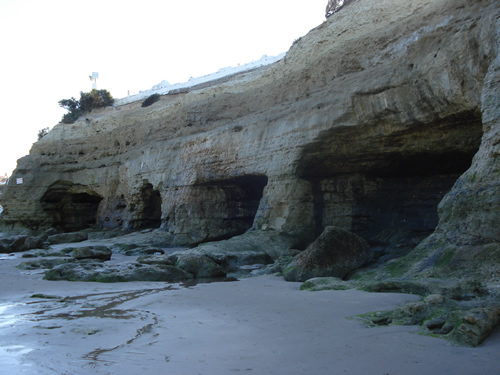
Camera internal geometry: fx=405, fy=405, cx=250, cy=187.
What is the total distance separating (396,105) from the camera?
8.51 metres

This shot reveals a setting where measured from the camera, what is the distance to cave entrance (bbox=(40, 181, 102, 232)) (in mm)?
20906

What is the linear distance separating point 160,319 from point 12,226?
20.5m

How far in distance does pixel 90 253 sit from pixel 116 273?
329cm

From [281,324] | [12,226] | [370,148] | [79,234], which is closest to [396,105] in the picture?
[370,148]

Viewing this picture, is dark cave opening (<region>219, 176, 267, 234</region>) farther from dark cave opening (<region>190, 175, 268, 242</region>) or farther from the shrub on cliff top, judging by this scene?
the shrub on cliff top

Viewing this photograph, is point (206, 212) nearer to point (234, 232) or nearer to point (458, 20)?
point (234, 232)

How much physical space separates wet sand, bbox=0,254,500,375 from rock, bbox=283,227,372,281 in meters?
1.54

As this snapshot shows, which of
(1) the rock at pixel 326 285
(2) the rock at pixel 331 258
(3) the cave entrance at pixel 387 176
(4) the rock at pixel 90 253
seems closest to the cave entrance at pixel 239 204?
(3) the cave entrance at pixel 387 176

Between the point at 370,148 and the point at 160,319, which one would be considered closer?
the point at 160,319

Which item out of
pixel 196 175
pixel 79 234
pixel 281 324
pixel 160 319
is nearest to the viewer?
pixel 281 324

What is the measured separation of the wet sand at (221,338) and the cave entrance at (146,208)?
12609mm

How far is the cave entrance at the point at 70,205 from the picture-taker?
20906 mm

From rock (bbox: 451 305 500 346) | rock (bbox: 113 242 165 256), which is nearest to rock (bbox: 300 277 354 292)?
rock (bbox: 451 305 500 346)

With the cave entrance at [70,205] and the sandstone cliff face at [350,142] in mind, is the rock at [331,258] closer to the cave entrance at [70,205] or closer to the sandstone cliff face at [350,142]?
the sandstone cliff face at [350,142]
